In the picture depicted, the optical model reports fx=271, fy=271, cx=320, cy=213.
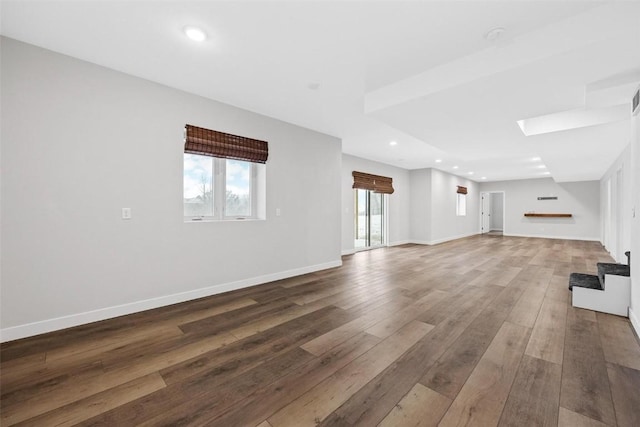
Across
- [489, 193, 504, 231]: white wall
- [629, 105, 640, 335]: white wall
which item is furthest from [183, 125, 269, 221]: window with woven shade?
[489, 193, 504, 231]: white wall

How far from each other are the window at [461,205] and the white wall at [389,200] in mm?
2907

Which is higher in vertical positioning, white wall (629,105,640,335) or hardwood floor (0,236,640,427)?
white wall (629,105,640,335)

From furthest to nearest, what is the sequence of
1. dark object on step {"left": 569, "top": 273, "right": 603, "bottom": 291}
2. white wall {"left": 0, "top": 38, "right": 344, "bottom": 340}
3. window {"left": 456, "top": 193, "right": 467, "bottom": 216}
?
window {"left": 456, "top": 193, "right": 467, "bottom": 216} < dark object on step {"left": 569, "top": 273, "right": 603, "bottom": 291} < white wall {"left": 0, "top": 38, "right": 344, "bottom": 340}

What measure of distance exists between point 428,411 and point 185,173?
133 inches

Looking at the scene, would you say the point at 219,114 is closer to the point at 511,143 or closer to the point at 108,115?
the point at 108,115

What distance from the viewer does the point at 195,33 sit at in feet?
7.26

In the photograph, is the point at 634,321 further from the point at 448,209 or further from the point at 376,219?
the point at 448,209

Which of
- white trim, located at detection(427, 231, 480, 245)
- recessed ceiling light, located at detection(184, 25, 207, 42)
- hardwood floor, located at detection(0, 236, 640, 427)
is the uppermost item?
recessed ceiling light, located at detection(184, 25, 207, 42)

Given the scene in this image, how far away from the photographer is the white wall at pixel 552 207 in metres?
9.91

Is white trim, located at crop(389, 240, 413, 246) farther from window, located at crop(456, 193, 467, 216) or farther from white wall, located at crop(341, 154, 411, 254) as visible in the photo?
window, located at crop(456, 193, 467, 216)

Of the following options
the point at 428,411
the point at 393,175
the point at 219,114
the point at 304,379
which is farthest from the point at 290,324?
the point at 393,175

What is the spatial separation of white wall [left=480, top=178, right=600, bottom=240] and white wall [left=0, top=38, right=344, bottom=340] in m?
11.9

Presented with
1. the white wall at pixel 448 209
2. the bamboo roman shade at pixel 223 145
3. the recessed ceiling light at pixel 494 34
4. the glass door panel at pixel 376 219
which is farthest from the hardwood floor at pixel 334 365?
the white wall at pixel 448 209

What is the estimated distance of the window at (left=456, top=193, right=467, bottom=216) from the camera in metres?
10.7
